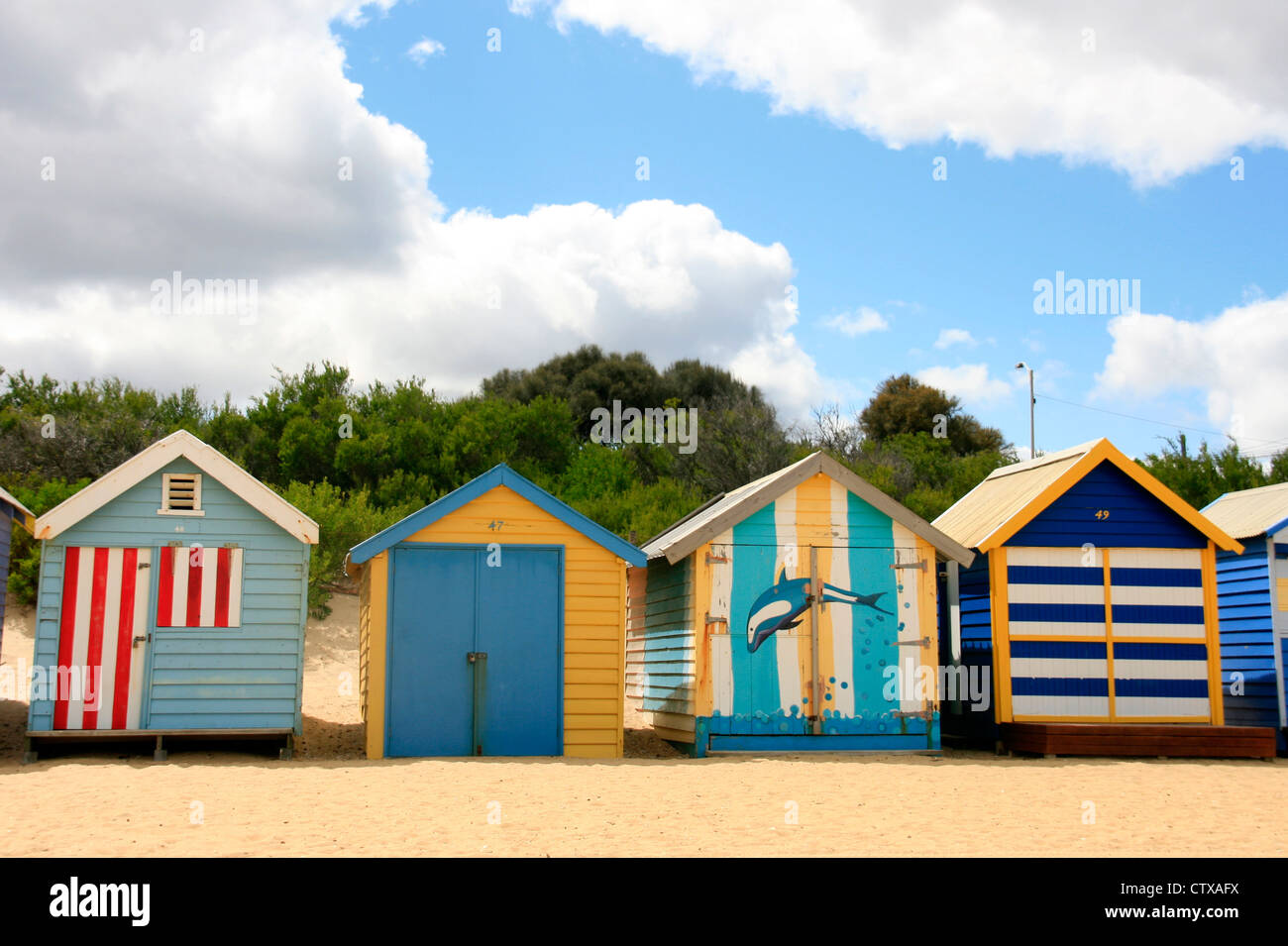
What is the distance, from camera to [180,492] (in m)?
12.5

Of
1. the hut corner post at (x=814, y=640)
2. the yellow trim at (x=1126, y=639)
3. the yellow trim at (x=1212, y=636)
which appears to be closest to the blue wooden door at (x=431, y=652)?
the hut corner post at (x=814, y=640)

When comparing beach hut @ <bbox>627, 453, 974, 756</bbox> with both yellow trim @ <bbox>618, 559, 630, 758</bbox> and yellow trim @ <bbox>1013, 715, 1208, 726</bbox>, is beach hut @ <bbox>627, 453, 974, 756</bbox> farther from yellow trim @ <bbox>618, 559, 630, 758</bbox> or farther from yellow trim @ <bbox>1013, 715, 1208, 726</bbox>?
yellow trim @ <bbox>1013, 715, 1208, 726</bbox>

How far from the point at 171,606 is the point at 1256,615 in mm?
13278

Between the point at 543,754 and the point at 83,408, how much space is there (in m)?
23.5

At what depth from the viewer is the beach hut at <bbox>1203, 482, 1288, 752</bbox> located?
15008 mm

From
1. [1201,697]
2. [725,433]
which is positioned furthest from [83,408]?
[1201,697]

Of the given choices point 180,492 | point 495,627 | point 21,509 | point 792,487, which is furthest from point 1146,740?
point 21,509

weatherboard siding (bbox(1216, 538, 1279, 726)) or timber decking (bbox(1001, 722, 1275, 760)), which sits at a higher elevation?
weatherboard siding (bbox(1216, 538, 1279, 726))

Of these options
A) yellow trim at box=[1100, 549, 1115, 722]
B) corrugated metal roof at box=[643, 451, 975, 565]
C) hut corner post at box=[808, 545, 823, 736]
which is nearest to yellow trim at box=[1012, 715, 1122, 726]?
yellow trim at box=[1100, 549, 1115, 722]

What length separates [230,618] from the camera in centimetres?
1234

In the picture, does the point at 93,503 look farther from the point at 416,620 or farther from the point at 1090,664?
the point at 1090,664

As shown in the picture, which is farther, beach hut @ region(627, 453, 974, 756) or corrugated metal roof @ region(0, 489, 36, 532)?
corrugated metal roof @ region(0, 489, 36, 532)

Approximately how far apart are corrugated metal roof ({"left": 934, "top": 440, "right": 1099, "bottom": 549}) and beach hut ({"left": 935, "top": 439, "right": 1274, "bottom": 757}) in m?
0.07

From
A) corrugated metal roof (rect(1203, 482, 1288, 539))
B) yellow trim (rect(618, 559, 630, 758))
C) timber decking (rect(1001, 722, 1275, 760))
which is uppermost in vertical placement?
corrugated metal roof (rect(1203, 482, 1288, 539))
